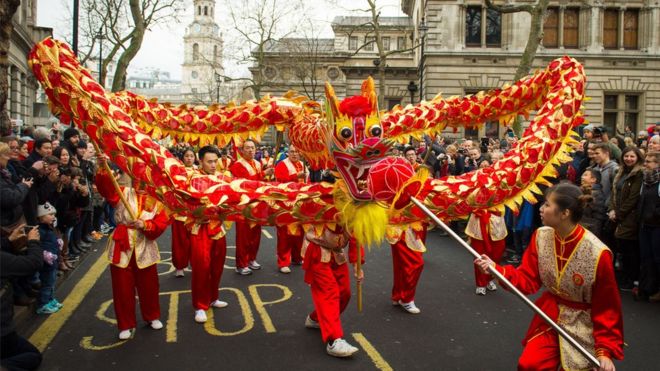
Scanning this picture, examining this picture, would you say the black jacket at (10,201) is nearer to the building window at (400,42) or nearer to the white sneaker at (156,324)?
the white sneaker at (156,324)

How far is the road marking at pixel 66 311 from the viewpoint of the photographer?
5250 millimetres

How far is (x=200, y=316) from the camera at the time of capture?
584 cm

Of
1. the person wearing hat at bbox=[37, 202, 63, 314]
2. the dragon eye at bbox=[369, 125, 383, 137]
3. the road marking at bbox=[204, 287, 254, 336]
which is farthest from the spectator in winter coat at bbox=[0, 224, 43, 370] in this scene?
the dragon eye at bbox=[369, 125, 383, 137]

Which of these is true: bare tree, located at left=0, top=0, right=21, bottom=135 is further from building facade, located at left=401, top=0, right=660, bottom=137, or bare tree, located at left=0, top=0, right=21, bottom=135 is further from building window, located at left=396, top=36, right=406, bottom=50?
building window, located at left=396, top=36, right=406, bottom=50

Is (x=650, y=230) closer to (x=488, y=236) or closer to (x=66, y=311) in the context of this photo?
(x=488, y=236)

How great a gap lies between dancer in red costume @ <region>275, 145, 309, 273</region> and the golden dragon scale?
304 centimetres

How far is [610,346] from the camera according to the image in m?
3.28

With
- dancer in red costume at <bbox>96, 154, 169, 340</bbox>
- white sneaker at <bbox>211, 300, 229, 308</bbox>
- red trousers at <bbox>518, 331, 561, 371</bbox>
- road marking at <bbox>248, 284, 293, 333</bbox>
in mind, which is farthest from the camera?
white sneaker at <bbox>211, 300, 229, 308</bbox>

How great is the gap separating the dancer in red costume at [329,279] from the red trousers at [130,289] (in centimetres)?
164

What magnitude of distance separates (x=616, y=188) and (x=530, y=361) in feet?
15.1

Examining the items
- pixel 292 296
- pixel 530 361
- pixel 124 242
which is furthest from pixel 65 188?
pixel 530 361

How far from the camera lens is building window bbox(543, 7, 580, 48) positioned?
29.6 meters

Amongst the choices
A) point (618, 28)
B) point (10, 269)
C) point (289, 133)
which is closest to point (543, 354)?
point (289, 133)

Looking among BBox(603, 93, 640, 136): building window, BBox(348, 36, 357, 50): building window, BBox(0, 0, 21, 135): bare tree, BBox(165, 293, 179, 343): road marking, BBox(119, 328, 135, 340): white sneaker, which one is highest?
BBox(348, 36, 357, 50): building window
